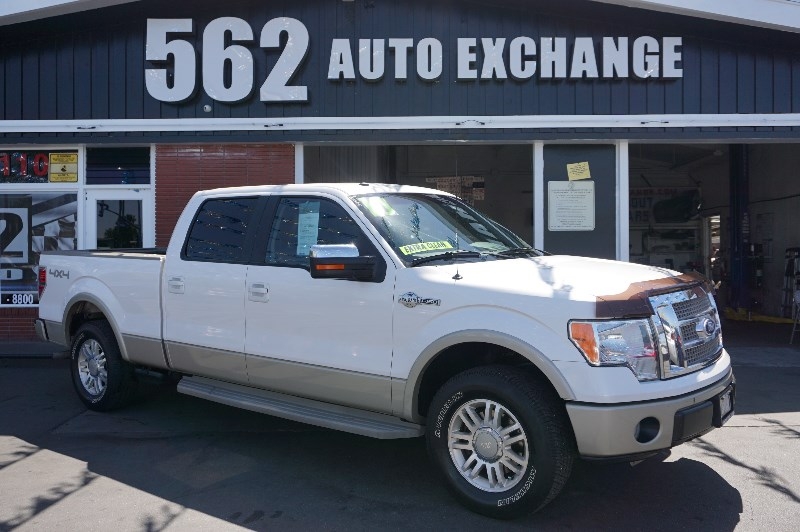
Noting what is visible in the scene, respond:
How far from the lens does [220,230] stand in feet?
18.8

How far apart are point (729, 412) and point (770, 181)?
11.7 meters

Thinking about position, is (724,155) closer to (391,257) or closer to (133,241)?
(133,241)

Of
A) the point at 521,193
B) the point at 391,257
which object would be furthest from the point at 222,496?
the point at 521,193

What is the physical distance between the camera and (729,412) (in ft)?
14.3

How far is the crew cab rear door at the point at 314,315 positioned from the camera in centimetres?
459

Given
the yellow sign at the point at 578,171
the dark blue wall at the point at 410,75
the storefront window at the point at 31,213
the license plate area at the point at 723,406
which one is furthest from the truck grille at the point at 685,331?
the storefront window at the point at 31,213

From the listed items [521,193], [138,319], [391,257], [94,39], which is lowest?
[138,319]

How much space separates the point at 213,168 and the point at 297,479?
6491 millimetres

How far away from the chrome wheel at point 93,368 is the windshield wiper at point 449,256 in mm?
3428

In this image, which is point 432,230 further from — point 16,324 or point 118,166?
point 16,324

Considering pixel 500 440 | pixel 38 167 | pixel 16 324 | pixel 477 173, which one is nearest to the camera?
pixel 500 440

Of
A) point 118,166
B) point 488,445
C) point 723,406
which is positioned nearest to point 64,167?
point 118,166

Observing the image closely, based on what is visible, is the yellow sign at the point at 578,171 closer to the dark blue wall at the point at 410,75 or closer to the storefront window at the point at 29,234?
the dark blue wall at the point at 410,75

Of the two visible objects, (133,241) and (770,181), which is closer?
(133,241)
